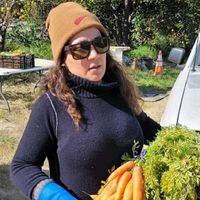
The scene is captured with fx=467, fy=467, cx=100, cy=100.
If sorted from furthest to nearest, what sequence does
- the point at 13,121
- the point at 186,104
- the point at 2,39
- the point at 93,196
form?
the point at 2,39
the point at 13,121
the point at 186,104
the point at 93,196

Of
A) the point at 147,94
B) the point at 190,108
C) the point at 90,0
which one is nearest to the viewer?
the point at 190,108

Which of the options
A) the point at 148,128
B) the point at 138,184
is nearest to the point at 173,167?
the point at 138,184

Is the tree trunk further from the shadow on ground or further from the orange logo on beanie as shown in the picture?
the orange logo on beanie

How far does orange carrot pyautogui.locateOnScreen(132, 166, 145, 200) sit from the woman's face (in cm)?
47

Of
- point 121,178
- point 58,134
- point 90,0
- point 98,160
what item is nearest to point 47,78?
point 58,134

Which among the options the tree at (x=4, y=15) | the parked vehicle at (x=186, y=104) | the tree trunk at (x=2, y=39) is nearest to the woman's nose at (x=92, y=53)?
the parked vehicle at (x=186, y=104)

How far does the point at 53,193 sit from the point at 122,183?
282mm

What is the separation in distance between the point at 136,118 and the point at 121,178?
1.52 feet

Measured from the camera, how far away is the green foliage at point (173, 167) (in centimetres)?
173

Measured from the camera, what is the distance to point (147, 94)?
29.2 ft

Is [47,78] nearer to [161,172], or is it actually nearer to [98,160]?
[98,160]

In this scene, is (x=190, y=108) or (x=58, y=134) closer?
(x=58, y=134)

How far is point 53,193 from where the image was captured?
6.21 ft

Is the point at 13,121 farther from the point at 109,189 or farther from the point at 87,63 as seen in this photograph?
the point at 109,189
